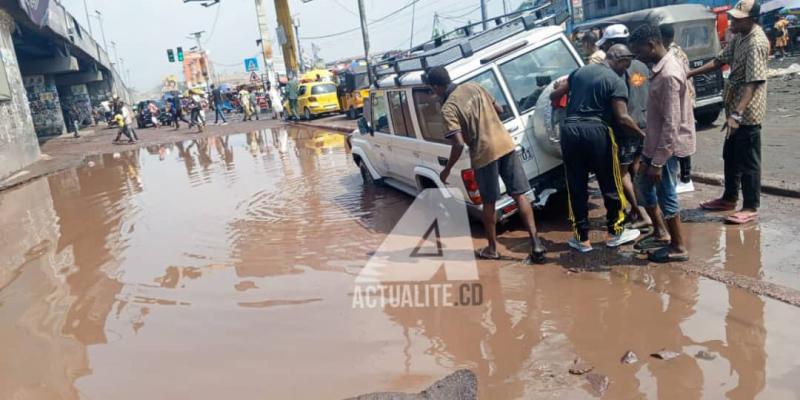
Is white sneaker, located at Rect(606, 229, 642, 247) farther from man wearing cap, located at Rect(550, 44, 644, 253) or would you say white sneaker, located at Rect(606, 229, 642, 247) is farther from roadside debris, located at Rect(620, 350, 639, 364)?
roadside debris, located at Rect(620, 350, 639, 364)

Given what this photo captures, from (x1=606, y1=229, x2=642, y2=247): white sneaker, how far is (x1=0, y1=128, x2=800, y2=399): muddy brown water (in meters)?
0.13

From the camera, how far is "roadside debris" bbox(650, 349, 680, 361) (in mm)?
3287

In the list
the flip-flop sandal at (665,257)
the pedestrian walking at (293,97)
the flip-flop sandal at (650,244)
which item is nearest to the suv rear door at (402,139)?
the flip-flop sandal at (650,244)

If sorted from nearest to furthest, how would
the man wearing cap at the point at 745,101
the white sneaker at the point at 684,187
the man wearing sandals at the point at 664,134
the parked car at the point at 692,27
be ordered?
the man wearing sandals at the point at 664,134 → the man wearing cap at the point at 745,101 → the white sneaker at the point at 684,187 → the parked car at the point at 692,27

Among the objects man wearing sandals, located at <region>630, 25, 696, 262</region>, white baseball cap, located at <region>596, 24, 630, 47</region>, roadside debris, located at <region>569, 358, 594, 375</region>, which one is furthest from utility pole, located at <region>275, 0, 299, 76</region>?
roadside debris, located at <region>569, 358, 594, 375</region>

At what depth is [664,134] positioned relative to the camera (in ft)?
14.4

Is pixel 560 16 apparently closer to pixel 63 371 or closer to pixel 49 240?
pixel 63 371

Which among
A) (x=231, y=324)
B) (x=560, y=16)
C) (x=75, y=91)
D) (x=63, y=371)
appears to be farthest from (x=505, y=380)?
(x=75, y=91)

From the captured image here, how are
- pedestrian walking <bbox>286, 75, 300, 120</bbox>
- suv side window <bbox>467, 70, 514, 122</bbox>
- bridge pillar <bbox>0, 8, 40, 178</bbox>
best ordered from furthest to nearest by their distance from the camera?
pedestrian walking <bbox>286, 75, 300, 120</bbox> → bridge pillar <bbox>0, 8, 40, 178</bbox> → suv side window <bbox>467, 70, 514, 122</bbox>

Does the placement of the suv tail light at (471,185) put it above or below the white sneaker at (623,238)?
above

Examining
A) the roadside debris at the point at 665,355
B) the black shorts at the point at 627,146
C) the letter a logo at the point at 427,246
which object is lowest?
the roadside debris at the point at 665,355

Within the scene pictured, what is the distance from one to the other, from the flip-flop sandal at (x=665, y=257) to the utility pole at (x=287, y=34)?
3188 cm

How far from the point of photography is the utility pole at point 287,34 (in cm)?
3491

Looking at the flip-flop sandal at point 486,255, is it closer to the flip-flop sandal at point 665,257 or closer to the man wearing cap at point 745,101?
the flip-flop sandal at point 665,257
